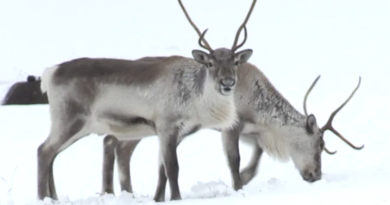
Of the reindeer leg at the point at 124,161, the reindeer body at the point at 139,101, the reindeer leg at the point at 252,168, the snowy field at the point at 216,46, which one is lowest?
the snowy field at the point at 216,46

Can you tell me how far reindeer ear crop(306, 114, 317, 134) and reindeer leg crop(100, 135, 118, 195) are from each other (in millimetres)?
2294

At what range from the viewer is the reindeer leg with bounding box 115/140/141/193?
1214 centimetres

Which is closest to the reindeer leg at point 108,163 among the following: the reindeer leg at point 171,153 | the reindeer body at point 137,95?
the reindeer body at point 137,95

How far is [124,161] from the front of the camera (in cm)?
1220

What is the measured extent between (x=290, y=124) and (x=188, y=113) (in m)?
2.40

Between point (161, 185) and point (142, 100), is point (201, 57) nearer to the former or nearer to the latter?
point (142, 100)

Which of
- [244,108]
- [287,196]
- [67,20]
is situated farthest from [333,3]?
[287,196]

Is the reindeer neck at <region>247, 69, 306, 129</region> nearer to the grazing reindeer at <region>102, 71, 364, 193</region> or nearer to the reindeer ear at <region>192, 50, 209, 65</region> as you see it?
the grazing reindeer at <region>102, 71, 364, 193</region>

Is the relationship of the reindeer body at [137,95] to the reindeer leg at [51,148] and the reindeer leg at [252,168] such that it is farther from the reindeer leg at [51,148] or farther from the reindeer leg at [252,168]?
the reindeer leg at [252,168]

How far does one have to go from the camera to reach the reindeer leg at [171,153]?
10.6 m

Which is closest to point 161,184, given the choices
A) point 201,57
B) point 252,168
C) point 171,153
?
point 171,153

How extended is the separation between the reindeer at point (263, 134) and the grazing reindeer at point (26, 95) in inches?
240

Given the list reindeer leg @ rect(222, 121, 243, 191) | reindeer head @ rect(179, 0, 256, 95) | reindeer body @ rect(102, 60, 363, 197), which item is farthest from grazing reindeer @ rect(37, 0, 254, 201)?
reindeer leg @ rect(222, 121, 243, 191)

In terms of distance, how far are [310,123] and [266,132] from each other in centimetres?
54
